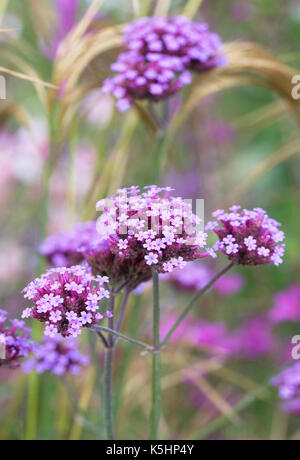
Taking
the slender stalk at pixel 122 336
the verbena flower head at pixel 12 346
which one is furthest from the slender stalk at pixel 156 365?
the verbena flower head at pixel 12 346

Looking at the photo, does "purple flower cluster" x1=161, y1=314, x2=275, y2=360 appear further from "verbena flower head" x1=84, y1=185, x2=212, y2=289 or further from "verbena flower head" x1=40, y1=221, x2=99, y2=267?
"verbena flower head" x1=84, y1=185, x2=212, y2=289

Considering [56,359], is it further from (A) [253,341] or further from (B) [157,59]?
(A) [253,341]

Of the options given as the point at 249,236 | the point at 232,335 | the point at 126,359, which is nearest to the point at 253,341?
the point at 232,335

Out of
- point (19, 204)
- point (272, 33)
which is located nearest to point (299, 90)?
point (272, 33)

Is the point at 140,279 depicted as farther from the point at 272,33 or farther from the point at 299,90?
the point at 272,33
